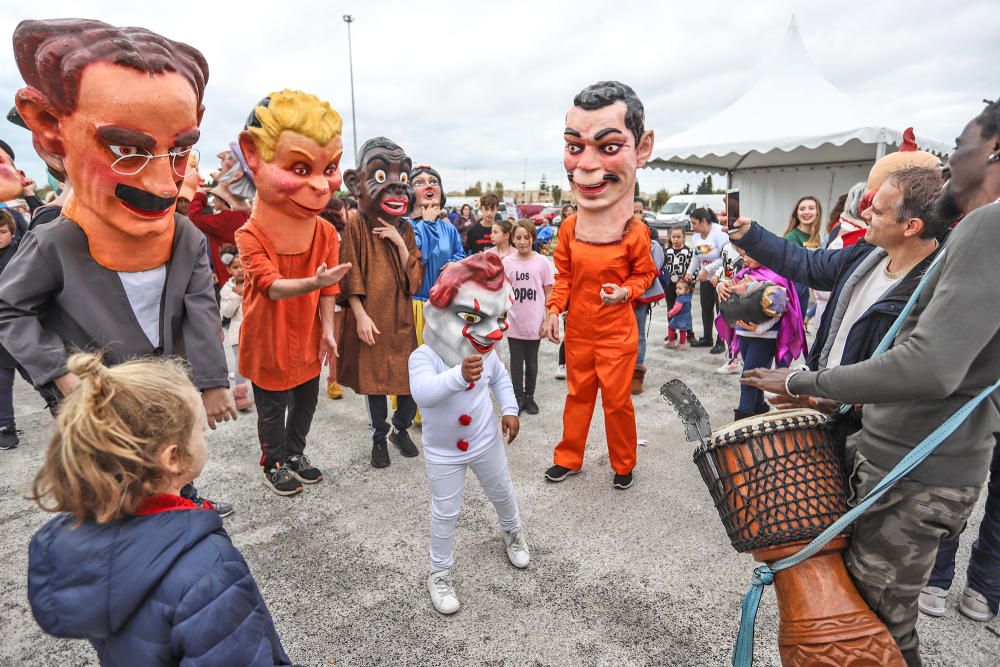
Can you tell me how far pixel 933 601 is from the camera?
7.02 feet

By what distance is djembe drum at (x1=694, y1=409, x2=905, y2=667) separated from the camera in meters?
1.31

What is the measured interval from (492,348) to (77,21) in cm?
184

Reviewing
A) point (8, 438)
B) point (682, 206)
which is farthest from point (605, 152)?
point (682, 206)

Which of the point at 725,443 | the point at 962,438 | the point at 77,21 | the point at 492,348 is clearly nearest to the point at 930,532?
the point at 962,438

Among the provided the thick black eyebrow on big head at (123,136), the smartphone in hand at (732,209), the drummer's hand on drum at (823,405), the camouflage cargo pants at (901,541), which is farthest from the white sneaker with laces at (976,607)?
the thick black eyebrow on big head at (123,136)

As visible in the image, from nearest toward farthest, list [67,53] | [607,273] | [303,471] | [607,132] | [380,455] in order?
[67,53]
[607,132]
[607,273]
[303,471]
[380,455]

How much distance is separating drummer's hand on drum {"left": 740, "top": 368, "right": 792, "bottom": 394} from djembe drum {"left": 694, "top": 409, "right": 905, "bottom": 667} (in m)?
0.08

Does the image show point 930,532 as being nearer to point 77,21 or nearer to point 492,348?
point 492,348

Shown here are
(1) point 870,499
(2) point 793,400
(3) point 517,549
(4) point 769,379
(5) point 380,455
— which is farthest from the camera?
(5) point 380,455

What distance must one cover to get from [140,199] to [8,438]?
285 cm

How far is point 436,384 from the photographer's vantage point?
200 cm

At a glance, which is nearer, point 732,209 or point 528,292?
point 732,209

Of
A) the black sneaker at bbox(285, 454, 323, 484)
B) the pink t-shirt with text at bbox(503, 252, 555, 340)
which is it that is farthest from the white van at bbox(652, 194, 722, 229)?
the black sneaker at bbox(285, 454, 323, 484)

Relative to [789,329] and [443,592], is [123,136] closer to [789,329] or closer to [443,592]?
[443,592]
